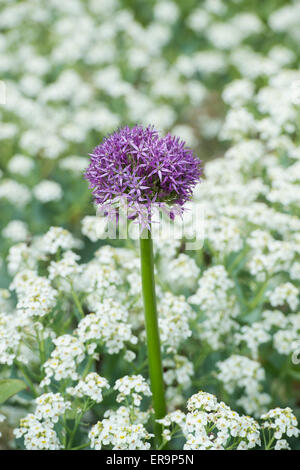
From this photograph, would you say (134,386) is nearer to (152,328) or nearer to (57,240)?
(152,328)

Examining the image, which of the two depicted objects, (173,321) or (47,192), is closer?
(173,321)

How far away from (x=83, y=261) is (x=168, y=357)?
120cm

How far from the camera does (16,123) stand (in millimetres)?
3773

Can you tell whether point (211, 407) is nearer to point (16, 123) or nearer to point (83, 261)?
point (83, 261)

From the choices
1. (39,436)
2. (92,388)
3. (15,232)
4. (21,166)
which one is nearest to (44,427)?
(39,436)

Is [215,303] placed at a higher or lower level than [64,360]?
higher

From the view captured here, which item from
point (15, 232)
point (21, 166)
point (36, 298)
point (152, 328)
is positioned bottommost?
point (152, 328)

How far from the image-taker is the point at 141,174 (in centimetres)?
142

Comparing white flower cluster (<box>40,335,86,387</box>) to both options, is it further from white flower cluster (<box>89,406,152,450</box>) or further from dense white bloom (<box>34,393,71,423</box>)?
white flower cluster (<box>89,406,152,450</box>)

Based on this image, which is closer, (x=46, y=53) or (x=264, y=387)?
(x=264, y=387)

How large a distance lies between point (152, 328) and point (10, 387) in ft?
1.85

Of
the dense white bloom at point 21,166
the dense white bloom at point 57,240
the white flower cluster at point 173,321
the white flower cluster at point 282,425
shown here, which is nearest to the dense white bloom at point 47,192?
the dense white bloom at point 21,166

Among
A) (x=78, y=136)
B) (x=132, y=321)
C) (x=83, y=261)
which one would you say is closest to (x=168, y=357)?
(x=132, y=321)

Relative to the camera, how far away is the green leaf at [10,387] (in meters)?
1.75
